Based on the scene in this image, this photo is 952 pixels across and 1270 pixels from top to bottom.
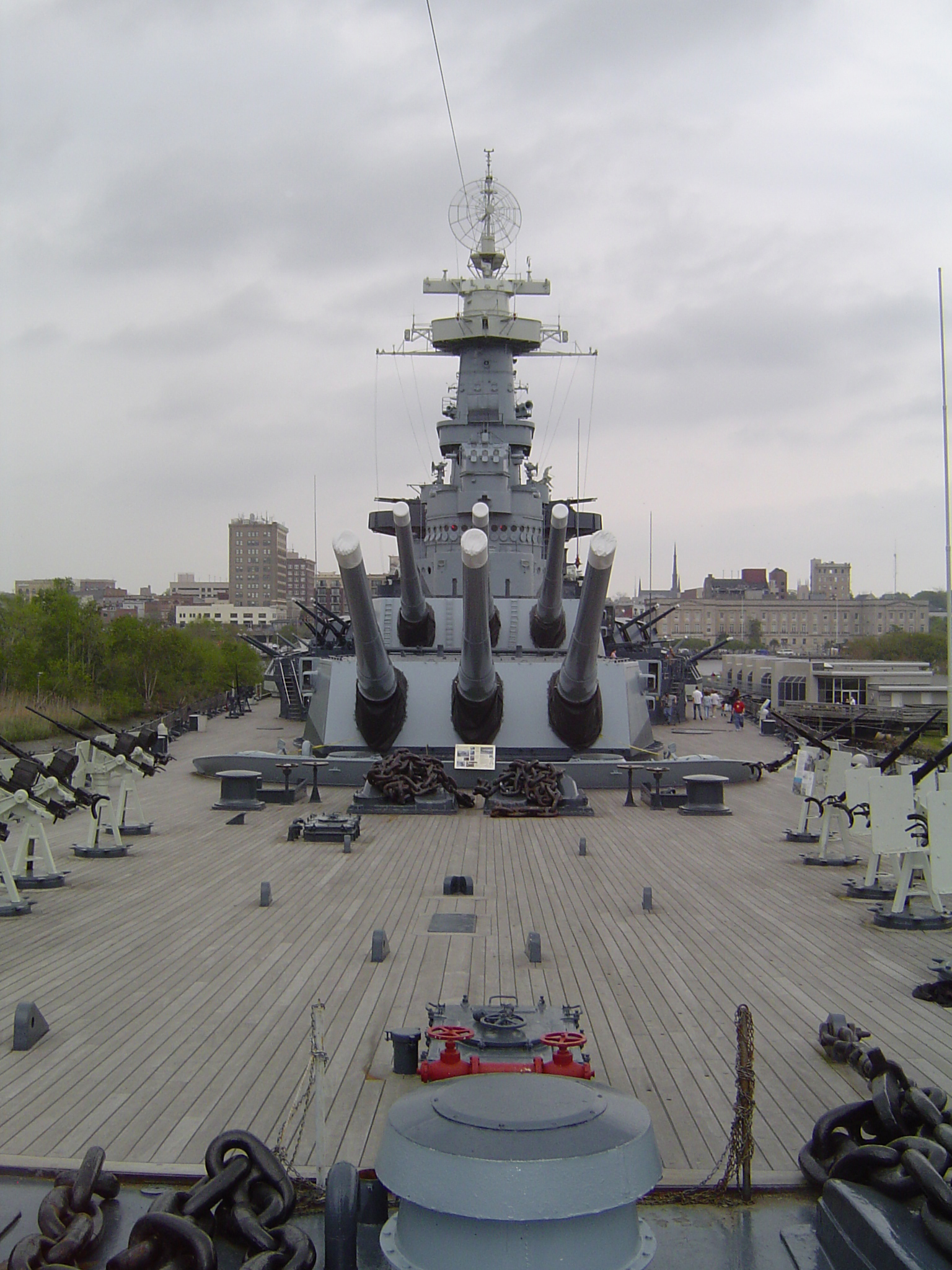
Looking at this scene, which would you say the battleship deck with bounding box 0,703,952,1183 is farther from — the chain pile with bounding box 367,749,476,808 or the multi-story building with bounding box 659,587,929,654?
the multi-story building with bounding box 659,587,929,654

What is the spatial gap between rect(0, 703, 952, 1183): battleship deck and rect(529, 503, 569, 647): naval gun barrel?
2928 mm

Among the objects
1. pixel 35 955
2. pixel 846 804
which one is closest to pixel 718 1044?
pixel 35 955

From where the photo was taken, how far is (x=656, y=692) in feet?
61.3

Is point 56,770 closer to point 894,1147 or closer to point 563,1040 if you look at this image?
point 563,1040

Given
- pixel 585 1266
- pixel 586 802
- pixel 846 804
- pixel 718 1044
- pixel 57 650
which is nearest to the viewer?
pixel 585 1266

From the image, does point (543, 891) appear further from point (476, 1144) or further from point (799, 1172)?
point (476, 1144)

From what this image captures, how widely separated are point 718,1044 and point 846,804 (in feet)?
12.9

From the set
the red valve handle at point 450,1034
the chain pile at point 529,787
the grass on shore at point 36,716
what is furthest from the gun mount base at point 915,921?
the grass on shore at point 36,716

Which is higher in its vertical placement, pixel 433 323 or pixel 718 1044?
pixel 433 323

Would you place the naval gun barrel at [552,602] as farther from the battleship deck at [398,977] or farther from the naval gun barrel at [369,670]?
the battleship deck at [398,977]

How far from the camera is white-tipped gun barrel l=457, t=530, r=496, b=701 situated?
8091 millimetres

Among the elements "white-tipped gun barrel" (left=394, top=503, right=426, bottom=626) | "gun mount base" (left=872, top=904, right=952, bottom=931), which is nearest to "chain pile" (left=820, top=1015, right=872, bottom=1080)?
"gun mount base" (left=872, top=904, right=952, bottom=931)

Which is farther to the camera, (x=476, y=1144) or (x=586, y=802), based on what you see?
(x=586, y=802)

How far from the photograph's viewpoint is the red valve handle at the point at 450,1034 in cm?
305
